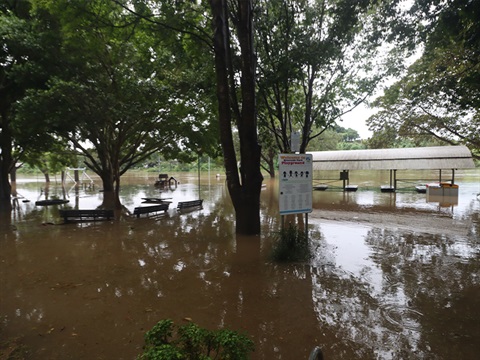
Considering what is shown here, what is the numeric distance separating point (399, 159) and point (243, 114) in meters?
16.3

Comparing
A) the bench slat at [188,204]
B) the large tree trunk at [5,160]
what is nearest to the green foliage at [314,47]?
the bench slat at [188,204]

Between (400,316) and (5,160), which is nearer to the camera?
(400,316)

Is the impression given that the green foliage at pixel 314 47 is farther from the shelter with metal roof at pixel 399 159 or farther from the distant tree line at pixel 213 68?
the shelter with metal roof at pixel 399 159

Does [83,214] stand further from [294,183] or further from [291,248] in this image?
[294,183]

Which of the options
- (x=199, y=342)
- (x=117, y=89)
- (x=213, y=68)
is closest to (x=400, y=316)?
(x=199, y=342)

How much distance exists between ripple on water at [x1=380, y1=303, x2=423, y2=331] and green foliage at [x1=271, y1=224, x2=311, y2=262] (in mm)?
2311

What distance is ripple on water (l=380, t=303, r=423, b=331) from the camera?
378cm

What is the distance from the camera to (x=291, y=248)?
6.58 m

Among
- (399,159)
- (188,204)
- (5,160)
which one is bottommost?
(188,204)

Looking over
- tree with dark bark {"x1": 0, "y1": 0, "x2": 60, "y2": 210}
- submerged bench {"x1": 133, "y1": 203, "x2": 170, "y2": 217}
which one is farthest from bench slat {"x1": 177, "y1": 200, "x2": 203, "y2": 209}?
tree with dark bark {"x1": 0, "y1": 0, "x2": 60, "y2": 210}

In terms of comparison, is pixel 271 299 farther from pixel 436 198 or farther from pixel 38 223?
pixel 436 198

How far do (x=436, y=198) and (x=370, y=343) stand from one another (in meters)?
16.7

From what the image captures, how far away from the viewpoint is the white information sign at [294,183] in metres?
6.50

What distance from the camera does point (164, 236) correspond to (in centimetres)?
928
